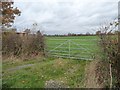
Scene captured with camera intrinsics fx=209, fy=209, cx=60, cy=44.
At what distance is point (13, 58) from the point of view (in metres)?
14.1

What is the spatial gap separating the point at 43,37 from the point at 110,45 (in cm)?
1009

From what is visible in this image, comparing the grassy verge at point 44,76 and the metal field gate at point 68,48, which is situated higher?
the metal field gate at point 68,48

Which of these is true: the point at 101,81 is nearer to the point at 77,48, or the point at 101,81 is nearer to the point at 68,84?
the point at 68,84

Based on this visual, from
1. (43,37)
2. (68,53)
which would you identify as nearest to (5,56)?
(43,37)

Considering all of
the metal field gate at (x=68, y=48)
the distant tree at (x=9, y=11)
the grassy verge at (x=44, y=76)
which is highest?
the distant tree at (x=9, y=11)

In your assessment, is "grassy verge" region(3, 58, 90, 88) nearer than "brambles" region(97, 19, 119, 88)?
No

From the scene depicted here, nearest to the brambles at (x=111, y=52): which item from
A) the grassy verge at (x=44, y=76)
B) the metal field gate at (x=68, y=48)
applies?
the grassy verge at (x=44, y=76)

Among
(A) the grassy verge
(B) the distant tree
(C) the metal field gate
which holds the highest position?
(B) the distant tree

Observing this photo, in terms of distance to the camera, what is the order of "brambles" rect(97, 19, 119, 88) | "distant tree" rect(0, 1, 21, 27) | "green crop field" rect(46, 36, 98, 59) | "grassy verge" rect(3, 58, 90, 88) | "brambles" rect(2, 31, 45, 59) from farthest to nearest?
"distant tree" rect(0, 1, 21, 27) < "brambles" rect(2, 31, 45, 59) < "green crop field" rect(46, 36, 98, 59) < "grassy verge" rect(3, 58, 90, 88) < "brambles" rect(97, 19, 119, 88)

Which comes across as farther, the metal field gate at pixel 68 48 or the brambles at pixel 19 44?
the brambles at pixel 19 44

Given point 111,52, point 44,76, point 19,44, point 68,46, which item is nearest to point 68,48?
point 68,46

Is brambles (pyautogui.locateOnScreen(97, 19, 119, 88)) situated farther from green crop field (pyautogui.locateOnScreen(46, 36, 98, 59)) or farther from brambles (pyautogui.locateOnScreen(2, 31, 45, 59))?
brambles (pyautogui.locateOnScreen(2, 31, 45, 59))

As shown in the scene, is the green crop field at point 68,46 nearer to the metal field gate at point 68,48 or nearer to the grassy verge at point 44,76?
the metal field gate at point 68,48

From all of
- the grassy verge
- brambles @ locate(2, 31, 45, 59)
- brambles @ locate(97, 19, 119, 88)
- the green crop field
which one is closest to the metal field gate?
the green crop field
